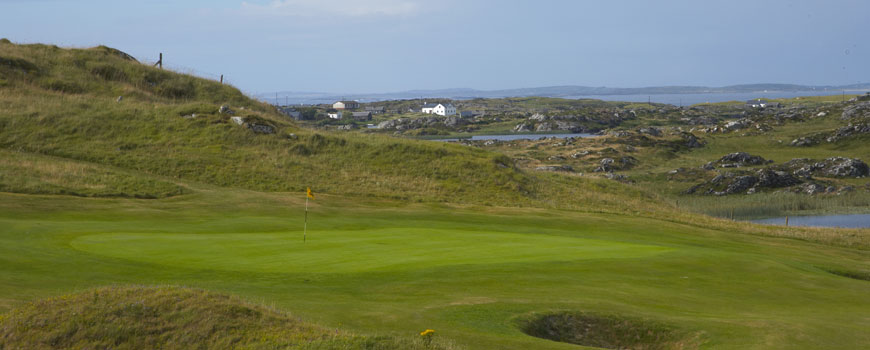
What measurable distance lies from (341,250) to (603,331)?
31.6ft

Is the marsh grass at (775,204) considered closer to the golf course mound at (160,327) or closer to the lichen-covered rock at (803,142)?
the lichen-covered rock at (803,142)

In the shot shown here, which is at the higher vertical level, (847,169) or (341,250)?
A: (341,250)

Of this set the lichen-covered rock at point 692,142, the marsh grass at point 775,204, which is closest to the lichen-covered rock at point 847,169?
the marsh grass at point 775,204

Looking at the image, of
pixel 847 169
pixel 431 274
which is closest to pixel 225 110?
pixel 431 274

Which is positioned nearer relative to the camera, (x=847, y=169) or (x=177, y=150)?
(x=177, y=150)

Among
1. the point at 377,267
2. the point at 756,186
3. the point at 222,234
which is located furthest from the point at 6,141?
the point at 756,186

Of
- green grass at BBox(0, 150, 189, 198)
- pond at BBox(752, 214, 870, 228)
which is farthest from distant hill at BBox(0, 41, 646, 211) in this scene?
pond at BBox(752, 214, 870, 228)

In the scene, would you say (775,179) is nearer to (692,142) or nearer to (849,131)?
(692,142)

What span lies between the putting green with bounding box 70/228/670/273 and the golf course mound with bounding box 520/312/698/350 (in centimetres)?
552

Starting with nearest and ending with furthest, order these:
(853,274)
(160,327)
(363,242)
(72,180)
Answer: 1. (160,327)
2. (363,242)
3. (853,274)
4. (72,180)

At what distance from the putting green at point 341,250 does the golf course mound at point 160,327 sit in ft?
23.9

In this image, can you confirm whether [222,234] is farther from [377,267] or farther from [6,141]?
[6,141]

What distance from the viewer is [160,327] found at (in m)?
10.4

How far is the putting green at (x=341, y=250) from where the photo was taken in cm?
1920
